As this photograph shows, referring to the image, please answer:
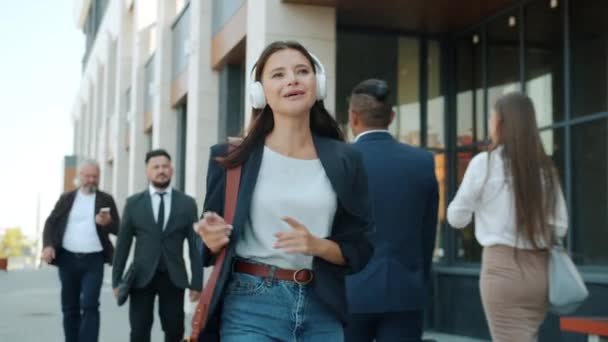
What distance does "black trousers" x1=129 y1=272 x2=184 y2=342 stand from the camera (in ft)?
25.3

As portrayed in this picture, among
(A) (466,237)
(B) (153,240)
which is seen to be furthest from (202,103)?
(B) (153,240)

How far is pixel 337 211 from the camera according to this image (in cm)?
323

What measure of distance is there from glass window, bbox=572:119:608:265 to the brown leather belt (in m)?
7.29

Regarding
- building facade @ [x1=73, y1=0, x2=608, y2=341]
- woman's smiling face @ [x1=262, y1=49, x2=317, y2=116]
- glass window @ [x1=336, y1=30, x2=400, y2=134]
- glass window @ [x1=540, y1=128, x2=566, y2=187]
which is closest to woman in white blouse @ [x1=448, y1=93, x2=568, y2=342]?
woman's smiling face @ [x1=262, y1=49, x2=317, y2=116]

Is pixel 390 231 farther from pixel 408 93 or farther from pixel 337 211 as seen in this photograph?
pixel 408 93

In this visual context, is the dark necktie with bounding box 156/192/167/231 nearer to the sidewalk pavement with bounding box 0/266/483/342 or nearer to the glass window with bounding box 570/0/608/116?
the sidewalk pavement with bounding box 0/266/483/342

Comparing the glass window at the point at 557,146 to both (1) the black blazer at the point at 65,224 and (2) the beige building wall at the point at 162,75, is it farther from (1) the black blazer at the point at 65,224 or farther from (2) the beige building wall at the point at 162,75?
(1) the black blazer at the point at 65,224

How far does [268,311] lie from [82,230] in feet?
20.9

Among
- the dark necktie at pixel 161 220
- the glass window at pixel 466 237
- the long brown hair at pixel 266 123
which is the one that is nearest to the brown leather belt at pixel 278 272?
the long brown hair at pixel 266 123

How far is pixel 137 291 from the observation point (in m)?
7.79

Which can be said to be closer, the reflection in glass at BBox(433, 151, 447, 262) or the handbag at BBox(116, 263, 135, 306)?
the handbag at BBox(116, 263, 135, 306)

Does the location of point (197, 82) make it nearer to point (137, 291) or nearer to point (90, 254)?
point (90, 254)

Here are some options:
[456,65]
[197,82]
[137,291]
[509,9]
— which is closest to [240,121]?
[197,82]

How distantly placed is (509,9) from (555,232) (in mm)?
7779
